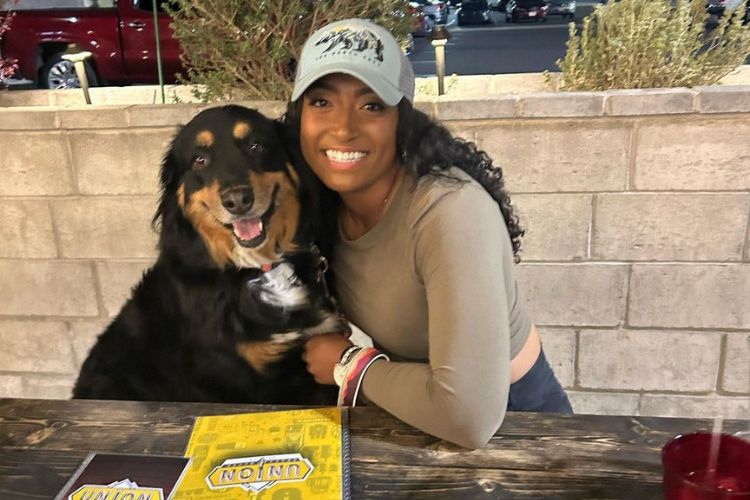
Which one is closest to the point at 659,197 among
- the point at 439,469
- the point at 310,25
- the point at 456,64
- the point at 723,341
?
the point at 723,341

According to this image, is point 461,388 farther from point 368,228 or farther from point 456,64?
point 456,64

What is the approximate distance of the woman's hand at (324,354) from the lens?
1.43 metres

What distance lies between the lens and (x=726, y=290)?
2.13 metres

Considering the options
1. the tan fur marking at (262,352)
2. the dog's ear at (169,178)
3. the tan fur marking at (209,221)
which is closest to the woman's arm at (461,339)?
the tan fur marking at (262,352)

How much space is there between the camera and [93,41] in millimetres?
5305

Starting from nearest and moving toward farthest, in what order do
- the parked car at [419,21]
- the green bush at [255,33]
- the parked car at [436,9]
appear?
1. the green bush at [255,33]
2. the parked car at [419,21]
3. the parked car at [436,9]

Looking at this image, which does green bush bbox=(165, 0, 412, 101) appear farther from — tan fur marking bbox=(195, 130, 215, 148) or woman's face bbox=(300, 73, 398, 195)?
woman's face bbox=(300, 73, 398, 195)

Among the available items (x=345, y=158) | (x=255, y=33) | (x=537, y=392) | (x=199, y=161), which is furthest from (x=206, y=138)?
(x=537, y=392)

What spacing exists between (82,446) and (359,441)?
48 cm

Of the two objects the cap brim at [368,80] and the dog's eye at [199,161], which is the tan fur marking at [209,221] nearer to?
the dog's eye at [199,161]

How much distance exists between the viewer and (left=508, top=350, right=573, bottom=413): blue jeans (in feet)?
4.89

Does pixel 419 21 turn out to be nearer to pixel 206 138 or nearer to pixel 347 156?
pixel 206 138

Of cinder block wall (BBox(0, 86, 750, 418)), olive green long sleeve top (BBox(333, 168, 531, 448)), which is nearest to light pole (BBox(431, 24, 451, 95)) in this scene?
cinder block wall (BBox(0, 86, 750, 418))

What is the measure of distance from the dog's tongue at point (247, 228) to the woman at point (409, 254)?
193mm
